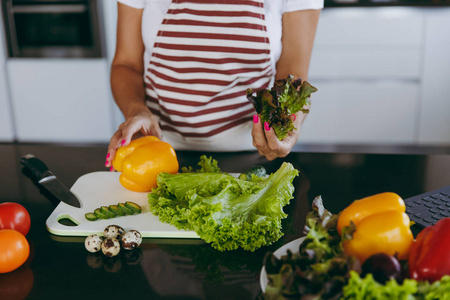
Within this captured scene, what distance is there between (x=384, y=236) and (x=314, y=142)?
2.77 m

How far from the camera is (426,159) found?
135 centimetres

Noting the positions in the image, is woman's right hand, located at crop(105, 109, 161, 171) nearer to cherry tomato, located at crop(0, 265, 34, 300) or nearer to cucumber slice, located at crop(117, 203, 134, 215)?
cucumber slice, located at crop(117, 203, 134, 215)

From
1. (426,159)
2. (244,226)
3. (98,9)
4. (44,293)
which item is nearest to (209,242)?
(244,226)

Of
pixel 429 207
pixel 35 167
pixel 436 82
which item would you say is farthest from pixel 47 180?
pixel 436 82

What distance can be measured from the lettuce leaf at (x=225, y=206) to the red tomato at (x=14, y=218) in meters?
0.25

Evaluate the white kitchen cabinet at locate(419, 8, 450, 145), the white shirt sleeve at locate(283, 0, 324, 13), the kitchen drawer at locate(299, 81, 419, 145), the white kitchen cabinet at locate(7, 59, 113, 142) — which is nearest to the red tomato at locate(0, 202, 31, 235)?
the white shirt sleeve at locate(283, 0, 324, 13)

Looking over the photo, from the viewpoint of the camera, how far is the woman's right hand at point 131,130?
3.72 feet

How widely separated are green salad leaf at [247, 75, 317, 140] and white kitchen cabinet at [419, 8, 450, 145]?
244 cm

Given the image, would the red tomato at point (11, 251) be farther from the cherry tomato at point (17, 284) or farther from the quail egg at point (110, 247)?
the quail egg at point (110, 247)

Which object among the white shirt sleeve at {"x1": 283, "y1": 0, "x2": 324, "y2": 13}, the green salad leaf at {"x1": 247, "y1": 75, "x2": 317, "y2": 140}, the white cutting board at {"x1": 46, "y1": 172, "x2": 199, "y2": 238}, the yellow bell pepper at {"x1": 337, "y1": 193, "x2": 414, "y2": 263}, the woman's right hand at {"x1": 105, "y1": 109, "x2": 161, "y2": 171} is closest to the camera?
the yellow bell pepper at {"x1": 337, "y1": 193, "x2": 414, "y2": 263}

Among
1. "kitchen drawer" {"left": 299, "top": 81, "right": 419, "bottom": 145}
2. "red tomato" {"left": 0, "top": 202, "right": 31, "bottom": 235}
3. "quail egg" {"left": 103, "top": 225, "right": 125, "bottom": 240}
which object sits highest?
"red tomato" {"left": 0, "top": 202, "right": 31, "bottom": 235}

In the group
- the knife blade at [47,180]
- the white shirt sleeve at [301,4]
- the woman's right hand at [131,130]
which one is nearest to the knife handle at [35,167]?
the knife blade at [47,180]

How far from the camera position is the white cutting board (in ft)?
3.03

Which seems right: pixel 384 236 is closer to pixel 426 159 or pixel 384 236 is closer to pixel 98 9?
pixel 426 159
